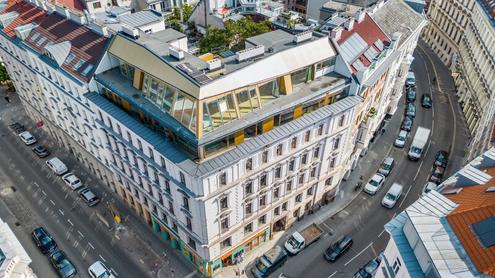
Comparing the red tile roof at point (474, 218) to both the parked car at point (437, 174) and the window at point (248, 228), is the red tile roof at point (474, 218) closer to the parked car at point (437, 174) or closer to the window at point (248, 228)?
the window at point (248, 228)

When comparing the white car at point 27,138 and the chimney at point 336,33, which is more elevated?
the chimney at point 336,33

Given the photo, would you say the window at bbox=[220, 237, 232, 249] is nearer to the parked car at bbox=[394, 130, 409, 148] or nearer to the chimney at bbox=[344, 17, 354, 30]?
the chimney at bbox=[344, 17, 354, 30]

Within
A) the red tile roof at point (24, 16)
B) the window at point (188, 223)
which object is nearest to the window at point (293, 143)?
the window at point (188, 223)

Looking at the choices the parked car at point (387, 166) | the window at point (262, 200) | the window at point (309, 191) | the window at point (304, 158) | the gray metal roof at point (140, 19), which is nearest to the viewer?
the window at point (262, 200)

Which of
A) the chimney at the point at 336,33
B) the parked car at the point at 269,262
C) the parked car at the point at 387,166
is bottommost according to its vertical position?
the parked car at the point at 269,262

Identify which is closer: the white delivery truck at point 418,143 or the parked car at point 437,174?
the parked car at point 437,174

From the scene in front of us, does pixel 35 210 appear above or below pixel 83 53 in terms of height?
below

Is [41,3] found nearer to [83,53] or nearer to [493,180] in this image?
[83,53]

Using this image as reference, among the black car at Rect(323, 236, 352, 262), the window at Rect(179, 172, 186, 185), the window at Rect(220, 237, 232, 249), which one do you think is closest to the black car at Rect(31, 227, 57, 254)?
the window at Rect(220, 237, 232, 249)

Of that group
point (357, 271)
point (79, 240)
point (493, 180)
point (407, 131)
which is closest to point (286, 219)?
point (357, 271)
